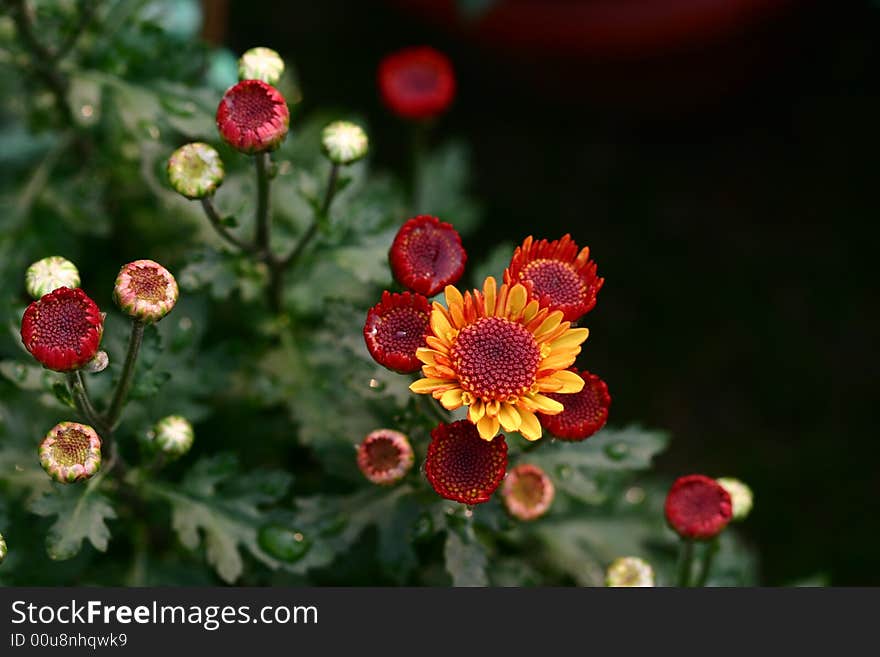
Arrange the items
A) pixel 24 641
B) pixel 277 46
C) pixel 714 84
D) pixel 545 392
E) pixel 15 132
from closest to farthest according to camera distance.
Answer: pixel 545 392
pixel 24 641
pixel 15 132
pixel 714 84
pixel 277 46

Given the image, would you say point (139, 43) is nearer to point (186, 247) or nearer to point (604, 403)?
point (186, 247)

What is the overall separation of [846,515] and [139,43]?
180 centimetres

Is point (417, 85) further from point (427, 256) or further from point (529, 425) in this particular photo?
point (529, 425)

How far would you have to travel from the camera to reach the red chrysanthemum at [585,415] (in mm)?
1228

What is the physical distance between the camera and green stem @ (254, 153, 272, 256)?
135 centimetres

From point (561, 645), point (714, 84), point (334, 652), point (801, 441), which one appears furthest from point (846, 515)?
point (334, 652)

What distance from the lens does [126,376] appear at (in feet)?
4.13

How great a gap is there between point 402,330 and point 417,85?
672 mm

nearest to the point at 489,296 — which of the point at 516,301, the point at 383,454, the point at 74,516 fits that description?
the point at 516,301

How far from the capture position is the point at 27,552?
1488 millimetres

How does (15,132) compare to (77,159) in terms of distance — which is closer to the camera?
(77,159)

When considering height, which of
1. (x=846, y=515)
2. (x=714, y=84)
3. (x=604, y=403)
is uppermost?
(x=714, y=84)

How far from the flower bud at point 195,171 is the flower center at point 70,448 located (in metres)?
0.32

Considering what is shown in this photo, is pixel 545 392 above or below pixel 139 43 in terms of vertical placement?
below
